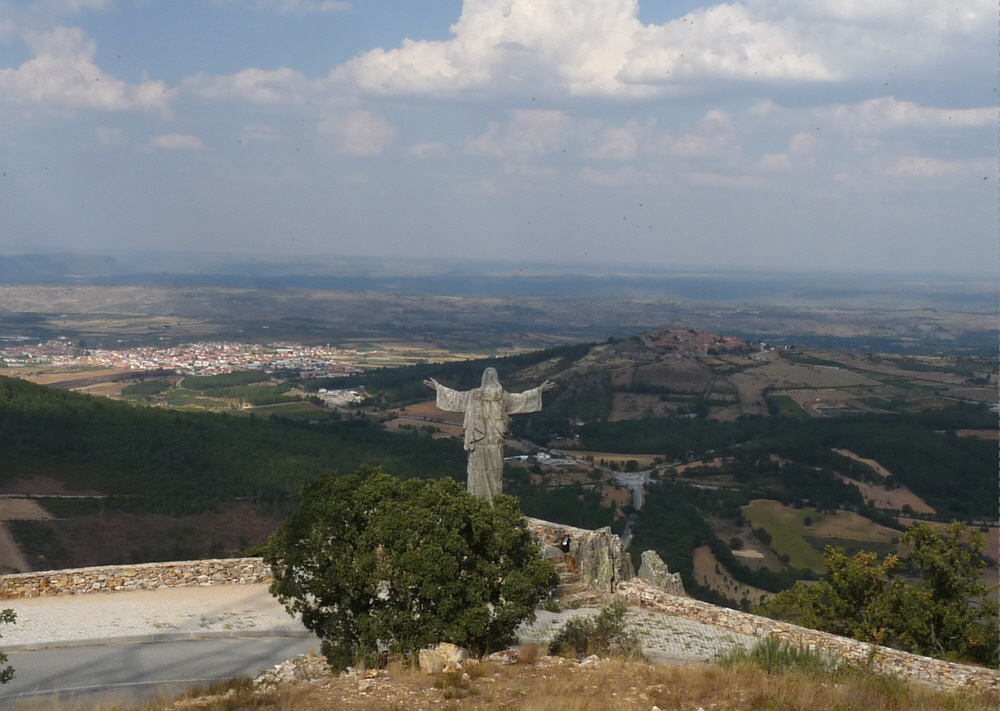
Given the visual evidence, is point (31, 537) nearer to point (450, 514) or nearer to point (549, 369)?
point (450, 514)

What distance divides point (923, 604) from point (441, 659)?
8856 millimetres

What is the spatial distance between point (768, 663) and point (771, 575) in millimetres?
22371

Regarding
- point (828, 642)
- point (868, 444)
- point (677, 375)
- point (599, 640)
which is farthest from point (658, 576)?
point (677, 375)

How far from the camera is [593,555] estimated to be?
15.4 meters

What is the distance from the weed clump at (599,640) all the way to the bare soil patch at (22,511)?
1986cm

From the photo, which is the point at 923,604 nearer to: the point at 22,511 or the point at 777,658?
the point at 777,658

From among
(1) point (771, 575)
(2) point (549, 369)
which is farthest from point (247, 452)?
(2) point (549, 369)

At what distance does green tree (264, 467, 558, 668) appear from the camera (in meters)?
9.98

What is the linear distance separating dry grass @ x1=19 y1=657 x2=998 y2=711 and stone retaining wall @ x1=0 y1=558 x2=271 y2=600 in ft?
20.5

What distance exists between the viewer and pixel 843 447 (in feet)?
172

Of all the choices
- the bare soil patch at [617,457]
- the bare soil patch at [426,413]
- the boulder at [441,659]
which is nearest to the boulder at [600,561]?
the boulder at [441,659]

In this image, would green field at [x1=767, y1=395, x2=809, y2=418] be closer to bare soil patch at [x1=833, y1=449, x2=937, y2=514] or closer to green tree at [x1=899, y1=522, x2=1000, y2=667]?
bare soil patch at [x1=833, y1=449, x2=937, y2=514]

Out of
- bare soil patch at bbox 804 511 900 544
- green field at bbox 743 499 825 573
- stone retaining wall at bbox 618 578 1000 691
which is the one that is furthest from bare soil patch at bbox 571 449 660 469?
stone retaining wall at bbox 618 578 1000 691

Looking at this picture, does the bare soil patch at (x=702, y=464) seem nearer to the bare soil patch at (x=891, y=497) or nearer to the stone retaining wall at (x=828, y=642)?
the bare soil patch at (x=891, y=497)
